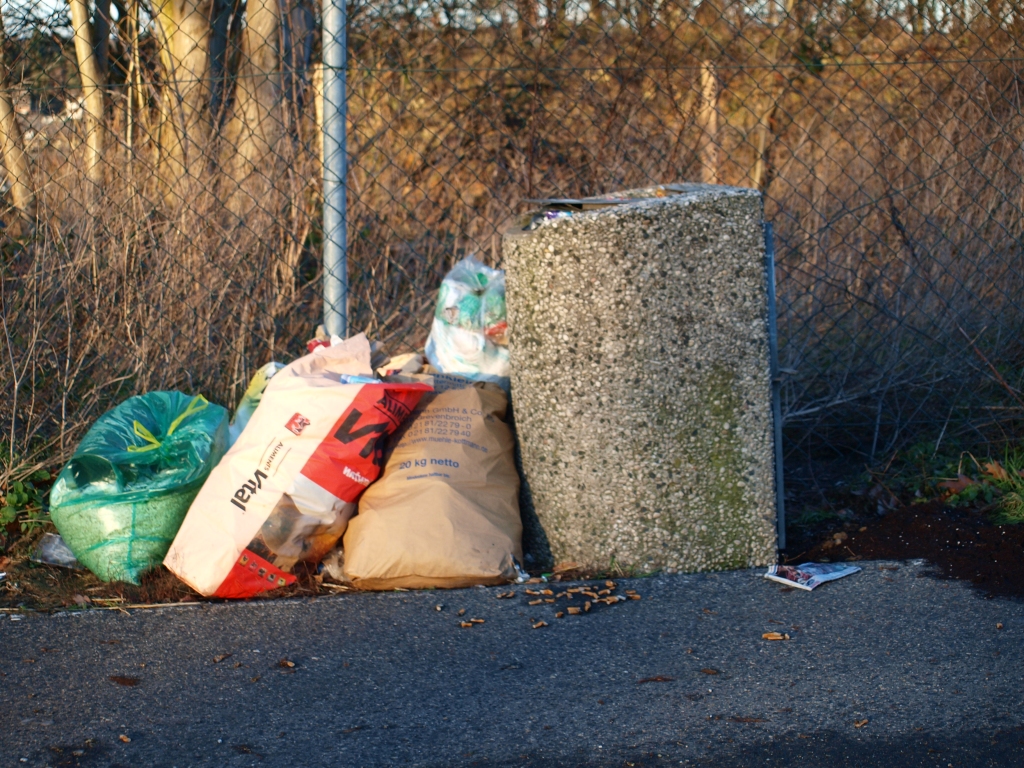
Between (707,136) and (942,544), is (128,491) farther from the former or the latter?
(707,136)

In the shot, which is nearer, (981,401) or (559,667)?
(559,667)

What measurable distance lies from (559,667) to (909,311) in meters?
2.58

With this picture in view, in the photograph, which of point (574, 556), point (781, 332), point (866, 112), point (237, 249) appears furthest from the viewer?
point (866, 112)

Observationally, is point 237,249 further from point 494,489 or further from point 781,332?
point 781,332

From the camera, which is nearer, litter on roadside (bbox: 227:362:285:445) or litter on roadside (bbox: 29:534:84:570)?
litter on roadside (bbox: 29:534:84:570)

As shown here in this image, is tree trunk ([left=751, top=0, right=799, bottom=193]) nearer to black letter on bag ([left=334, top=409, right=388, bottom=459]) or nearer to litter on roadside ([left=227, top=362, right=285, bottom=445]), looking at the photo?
litter on roadside ([left=227, top=362, right=285, bottom=445])

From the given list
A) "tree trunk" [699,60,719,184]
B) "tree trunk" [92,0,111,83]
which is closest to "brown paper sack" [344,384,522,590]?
"tree trunk" [699,60,719,184]

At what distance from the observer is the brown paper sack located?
262cm

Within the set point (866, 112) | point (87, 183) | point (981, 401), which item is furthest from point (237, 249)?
point (866, 112)

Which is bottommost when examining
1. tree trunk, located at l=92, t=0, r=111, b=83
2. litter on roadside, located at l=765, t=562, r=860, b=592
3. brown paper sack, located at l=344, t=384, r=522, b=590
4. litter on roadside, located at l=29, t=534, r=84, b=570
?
litter on roadside, located at l=29, t=534, r=84, b=570

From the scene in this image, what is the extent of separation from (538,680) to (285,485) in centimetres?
98

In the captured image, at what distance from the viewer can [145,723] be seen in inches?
79.3

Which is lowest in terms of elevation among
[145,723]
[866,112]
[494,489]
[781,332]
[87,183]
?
[145,723]

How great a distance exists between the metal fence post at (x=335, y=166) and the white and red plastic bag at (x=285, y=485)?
0.67 meters
